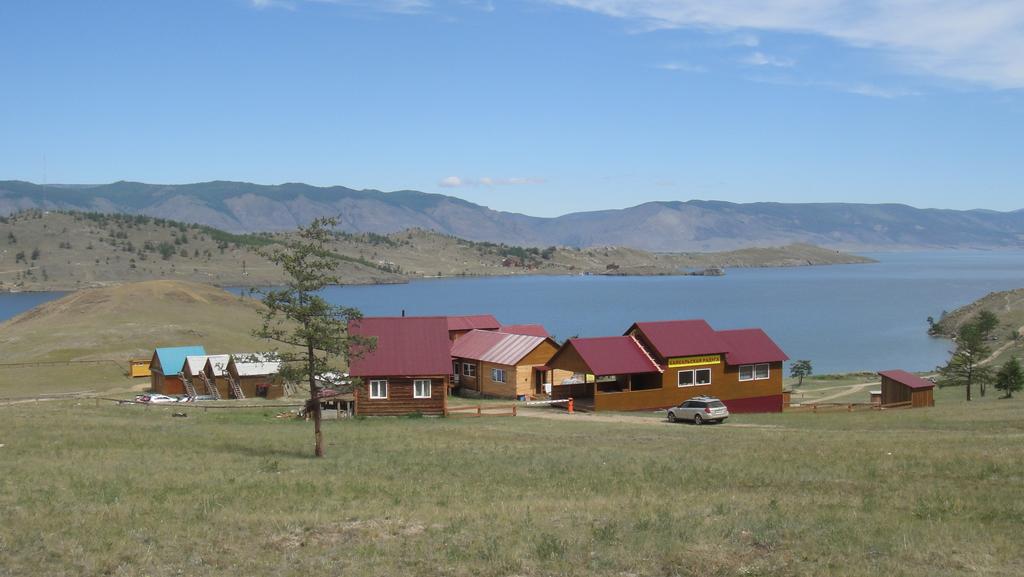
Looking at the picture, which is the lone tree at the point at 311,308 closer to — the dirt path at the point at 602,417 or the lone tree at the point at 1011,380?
the dirt path at the point at 602,417

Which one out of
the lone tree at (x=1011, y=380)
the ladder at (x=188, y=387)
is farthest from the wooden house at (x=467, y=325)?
the lone tree at (x=1011, y=380)

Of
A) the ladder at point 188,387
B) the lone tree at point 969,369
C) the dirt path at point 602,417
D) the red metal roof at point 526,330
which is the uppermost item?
the red metal roof at point 526,330

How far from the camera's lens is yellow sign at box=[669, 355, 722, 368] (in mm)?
50031

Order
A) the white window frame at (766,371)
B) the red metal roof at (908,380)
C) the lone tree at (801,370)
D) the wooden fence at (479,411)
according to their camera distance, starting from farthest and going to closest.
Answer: the lone tree at (801,370)
the white window frame at (766,371)
the red metal roof at (908,380)
the wooden fence at (479,411)

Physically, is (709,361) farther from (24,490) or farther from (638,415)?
(24,490)

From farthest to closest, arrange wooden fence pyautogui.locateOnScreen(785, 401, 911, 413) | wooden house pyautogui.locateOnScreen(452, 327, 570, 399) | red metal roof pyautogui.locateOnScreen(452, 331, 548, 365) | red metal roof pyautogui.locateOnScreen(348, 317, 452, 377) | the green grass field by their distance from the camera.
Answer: red metal roof pyautogui.locateOnScreen(452, 331, 548, 365)
wooden house pyautogui.locateOnScreen(452, 327, 570, 399)
wooden fence pyautogui.locateOnScreen(785, 401, 911, 413)
red metal roof pyautogui.locateOnScreen(348, 317, 452, 377)
the green grass field

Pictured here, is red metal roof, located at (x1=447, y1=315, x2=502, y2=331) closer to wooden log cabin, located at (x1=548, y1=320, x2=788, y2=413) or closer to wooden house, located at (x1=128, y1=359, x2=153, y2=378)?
wooden log cabin, located at (x1=548, y1=320, x2=788, y2=413)

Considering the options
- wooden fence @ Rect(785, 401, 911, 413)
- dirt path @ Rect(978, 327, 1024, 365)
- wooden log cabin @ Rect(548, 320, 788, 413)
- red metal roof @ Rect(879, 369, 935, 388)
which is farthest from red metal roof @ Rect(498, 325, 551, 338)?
dirt path @ Rect(978, 327, 1024, 365)

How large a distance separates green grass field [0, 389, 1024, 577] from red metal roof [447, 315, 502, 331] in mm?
33682

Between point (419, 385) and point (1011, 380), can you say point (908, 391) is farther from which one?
point (419, 385)

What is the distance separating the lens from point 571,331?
146 meters

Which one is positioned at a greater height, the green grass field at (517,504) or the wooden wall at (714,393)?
the green grass field at (517,504)

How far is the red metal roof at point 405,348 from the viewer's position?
45719 mm

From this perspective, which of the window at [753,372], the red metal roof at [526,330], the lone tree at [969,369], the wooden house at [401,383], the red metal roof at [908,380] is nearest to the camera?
the wooden house at [401,383]
